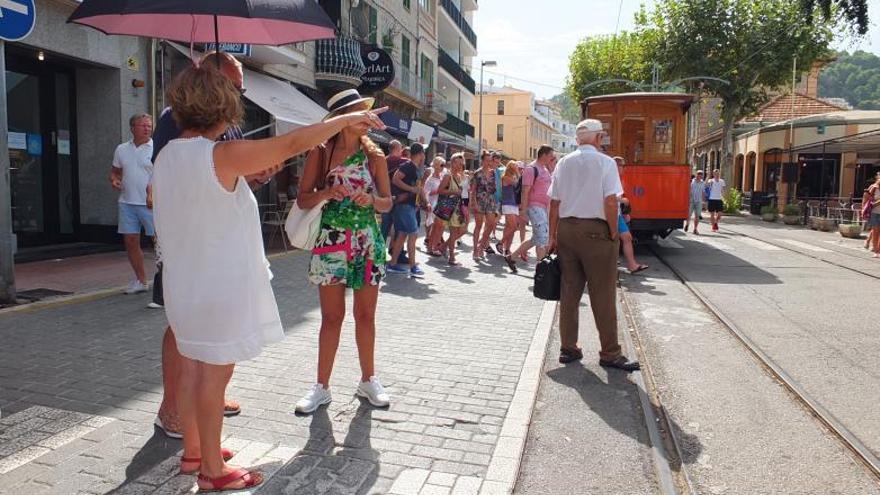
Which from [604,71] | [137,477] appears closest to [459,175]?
[137,477]

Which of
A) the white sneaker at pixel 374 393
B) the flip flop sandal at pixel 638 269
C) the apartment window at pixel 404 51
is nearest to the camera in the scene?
the white sneaker at pixel 374 393

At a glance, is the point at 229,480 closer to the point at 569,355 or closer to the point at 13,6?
the point at 569,355

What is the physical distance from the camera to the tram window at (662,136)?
13023 mm

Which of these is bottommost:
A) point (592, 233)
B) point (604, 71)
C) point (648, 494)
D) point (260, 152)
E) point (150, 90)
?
point (648, 494)

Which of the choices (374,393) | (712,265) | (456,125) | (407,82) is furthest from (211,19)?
(456,125)

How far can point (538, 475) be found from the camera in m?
3.31

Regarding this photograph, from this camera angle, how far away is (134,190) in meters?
7.15

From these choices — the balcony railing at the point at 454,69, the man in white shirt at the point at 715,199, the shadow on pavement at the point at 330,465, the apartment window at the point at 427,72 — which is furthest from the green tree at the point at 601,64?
the shadow on pavement at the point at 330,465

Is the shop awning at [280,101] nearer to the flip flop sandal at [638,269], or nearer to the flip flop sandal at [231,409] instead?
the flip flop sandal at [638,269]

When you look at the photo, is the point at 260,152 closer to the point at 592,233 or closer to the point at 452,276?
the point at 592,233

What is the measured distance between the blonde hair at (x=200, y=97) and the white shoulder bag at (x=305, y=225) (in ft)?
3.73

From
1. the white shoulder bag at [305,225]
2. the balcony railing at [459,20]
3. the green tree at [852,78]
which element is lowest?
the white shoulder bag at [305,225]

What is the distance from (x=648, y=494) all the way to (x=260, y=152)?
2326 mm

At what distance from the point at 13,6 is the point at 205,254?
5.04 metres
